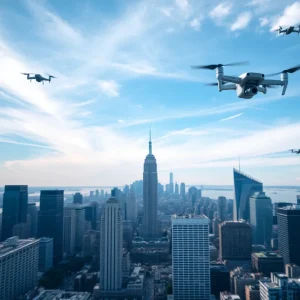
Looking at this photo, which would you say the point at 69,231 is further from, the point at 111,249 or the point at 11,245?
the point at 111,249

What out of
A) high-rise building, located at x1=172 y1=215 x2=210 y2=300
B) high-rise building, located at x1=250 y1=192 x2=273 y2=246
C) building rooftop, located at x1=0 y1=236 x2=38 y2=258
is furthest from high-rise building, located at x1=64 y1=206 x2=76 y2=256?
high-rise building, located at x1=250 y1=192 x2=273 y2=246

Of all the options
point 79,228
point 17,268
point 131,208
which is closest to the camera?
point 17,268

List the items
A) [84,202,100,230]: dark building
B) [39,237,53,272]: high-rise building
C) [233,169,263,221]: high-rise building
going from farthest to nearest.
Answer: [233,169,263,221]: high-rise building < [84,202,100,230]: dark building < [39,237,53,272]: high-rise building

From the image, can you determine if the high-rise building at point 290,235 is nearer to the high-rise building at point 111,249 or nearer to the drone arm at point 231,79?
the high-rise building at point 111,249

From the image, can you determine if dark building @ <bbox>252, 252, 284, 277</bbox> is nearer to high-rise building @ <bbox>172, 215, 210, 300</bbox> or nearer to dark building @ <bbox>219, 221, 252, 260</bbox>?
dark building @ <bbox>219, 221, 252, 260</bbox>

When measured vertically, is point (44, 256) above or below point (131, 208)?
below

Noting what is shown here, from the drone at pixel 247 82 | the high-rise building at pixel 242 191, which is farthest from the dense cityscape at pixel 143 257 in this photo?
the drone at pixel 247 82

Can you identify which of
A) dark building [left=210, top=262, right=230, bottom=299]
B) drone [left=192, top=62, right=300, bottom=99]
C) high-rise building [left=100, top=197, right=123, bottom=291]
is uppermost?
drone [left=192, top=62, right=300, bottom=99]

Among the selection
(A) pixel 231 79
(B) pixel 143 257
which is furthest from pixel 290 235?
(A) pixel 231 79
